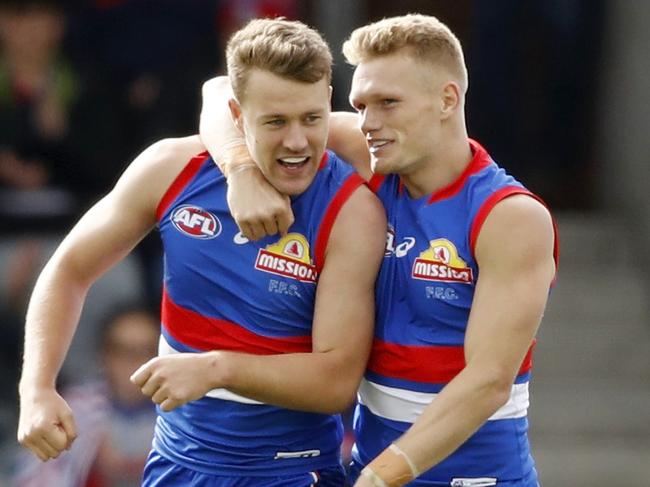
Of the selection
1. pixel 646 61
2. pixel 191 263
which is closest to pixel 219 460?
pixel 191 263

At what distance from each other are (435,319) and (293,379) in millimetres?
434

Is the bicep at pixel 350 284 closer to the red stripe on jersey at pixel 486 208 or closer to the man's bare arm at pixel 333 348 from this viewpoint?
the man's bare arm at pixel 333 348

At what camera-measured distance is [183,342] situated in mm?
4566

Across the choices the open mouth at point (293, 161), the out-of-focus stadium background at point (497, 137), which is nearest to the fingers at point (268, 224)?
the open mouth at point (293, 161)

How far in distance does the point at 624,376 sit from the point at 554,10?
7.30 ft

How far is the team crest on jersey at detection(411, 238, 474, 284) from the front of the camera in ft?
14.3

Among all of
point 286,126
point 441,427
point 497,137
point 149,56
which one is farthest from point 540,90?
point 441,427

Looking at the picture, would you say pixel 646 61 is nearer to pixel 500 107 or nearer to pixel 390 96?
pixel 500 107

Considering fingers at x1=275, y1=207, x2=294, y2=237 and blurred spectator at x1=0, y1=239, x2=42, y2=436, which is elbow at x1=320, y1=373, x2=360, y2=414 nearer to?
fingers at x1=275, y1=207, x2=294, y2=237

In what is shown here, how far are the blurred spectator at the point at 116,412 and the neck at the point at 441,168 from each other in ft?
11.0

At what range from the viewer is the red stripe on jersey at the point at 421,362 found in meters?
4.41

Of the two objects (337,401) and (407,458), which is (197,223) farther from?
(407,458)

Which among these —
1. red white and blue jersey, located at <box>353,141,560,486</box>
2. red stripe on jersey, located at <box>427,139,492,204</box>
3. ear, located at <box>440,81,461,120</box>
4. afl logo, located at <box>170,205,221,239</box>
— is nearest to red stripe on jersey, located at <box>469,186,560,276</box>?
red white and blue jersey, located at <box>353,141,560,486</box>

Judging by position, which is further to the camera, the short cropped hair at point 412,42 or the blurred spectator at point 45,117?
the blurred spectator at point 45,117
